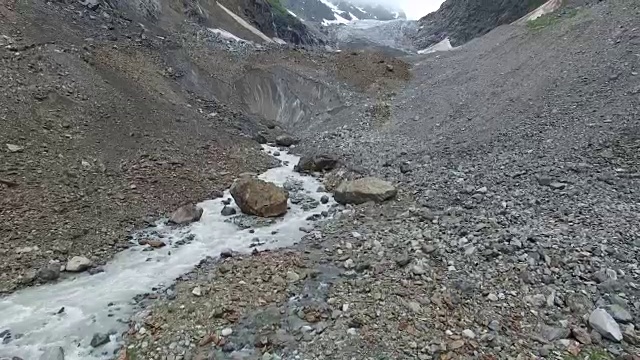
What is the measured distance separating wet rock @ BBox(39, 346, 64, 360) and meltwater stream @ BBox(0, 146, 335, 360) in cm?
5

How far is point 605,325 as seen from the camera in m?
6.46

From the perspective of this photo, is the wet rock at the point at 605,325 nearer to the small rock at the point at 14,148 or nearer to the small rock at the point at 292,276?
the small rock at the point at 292,276

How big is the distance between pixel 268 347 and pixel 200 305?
1809mm

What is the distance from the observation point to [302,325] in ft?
24.1

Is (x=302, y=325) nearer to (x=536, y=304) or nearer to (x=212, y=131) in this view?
(x=536, y=304)

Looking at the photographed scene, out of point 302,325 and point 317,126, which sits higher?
point 317,126

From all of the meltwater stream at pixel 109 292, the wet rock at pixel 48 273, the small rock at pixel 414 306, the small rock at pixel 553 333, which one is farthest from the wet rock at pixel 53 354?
the small rock at pixel 553 333

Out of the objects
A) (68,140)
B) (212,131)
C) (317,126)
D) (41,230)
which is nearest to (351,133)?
(317,126)

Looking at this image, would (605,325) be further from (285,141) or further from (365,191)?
(285,141)

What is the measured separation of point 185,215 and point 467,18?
7358 cm

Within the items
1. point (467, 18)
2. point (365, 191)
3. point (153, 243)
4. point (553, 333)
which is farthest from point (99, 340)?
point (467, 18)

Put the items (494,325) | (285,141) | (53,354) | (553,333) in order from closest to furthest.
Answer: (553,333) < (494,325) < (53,354) < (285,141)

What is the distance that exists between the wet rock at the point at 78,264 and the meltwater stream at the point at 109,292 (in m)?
0.24

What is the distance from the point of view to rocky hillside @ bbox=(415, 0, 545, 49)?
6096cm
